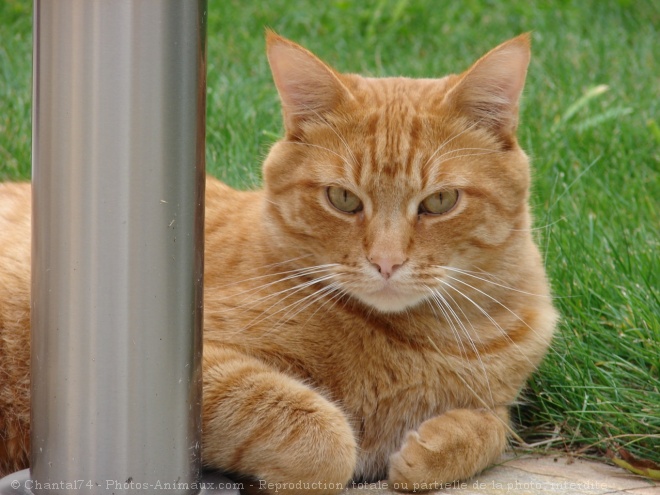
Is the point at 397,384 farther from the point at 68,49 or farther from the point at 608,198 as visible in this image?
the point at 608,198

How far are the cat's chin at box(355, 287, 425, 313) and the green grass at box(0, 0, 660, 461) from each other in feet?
1.71

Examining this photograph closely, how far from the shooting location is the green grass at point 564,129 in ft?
8.00

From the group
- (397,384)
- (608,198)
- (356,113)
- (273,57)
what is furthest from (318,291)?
(608,198)

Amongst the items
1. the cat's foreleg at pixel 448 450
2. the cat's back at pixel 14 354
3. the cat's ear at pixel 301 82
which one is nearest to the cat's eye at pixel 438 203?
the cat's ear at pixel 301 82

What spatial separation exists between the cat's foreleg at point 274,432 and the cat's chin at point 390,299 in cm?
25

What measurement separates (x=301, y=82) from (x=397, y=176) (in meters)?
0.38

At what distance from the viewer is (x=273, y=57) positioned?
7.69 ft

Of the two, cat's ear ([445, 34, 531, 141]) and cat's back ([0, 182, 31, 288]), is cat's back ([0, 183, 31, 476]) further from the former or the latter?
cat's ear ([445, 34, 531, 141])

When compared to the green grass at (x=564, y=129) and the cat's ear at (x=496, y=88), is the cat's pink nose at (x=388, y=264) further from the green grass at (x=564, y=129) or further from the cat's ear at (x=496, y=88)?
the green grass at (x=564, y=129)

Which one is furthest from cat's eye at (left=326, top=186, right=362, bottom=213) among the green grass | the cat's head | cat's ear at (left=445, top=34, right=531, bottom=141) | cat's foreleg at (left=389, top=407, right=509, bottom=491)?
the green grass

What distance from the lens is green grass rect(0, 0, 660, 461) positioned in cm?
244

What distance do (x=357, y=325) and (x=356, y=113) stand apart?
0.54 metres

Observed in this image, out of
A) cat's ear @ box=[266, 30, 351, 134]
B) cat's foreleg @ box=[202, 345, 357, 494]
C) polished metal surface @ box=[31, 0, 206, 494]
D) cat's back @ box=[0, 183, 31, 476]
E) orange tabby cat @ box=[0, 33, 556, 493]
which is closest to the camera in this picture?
polished metal surface @ box=[31, 0, 206, 494]

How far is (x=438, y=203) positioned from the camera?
2219mm
